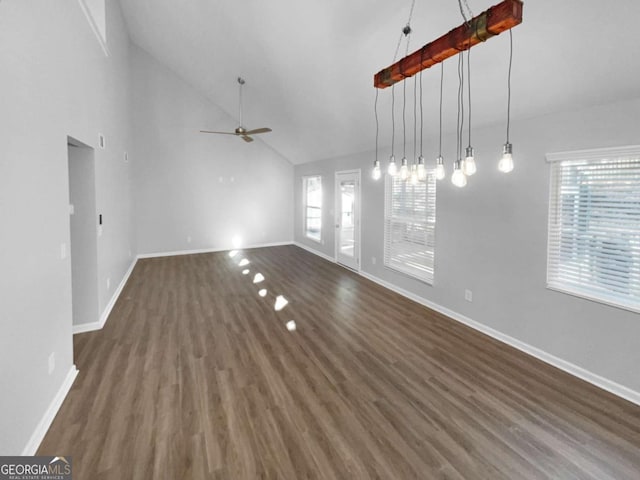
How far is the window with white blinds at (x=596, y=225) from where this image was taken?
2.69 meters

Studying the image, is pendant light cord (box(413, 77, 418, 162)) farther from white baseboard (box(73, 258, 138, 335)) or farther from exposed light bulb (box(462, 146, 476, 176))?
white baseboard (box(73, 258, 138, 335))

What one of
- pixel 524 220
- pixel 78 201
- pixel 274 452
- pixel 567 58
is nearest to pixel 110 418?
pixel 274 452

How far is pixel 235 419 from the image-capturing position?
2.41 metres

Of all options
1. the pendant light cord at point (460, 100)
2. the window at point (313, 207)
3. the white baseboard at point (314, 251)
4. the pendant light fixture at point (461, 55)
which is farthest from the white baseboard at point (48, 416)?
the window at point (313, 207)

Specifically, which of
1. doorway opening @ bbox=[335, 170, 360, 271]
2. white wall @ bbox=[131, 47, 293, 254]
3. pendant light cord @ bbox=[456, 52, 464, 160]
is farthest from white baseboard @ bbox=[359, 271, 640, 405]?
white wall @ bbox=[131, 47, 293, 254]

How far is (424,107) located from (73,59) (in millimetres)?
3692

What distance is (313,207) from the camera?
9.00 metres

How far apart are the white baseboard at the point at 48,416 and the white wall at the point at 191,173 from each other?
5.72m

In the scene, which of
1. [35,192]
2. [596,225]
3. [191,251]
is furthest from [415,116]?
[191,251]

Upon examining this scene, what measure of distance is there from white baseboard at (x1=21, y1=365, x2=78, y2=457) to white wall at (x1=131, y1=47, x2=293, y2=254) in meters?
5.72

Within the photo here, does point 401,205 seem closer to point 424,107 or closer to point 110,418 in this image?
point 424,107

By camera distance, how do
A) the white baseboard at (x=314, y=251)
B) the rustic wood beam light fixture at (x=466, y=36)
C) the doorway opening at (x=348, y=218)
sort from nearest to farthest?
the rustic wood beam light fixture at (x=466, y=36) → the doorway opening at (x=348, y=218) → the white baseboard at (x=314, y=251)

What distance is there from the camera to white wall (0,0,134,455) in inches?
71.1

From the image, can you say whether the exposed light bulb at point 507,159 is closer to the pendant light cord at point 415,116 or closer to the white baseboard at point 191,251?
the pendant light cord at point 415,116
